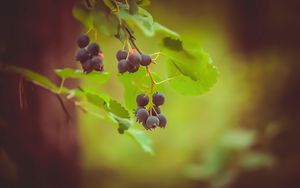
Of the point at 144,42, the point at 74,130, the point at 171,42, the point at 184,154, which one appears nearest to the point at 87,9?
the point at 171,42

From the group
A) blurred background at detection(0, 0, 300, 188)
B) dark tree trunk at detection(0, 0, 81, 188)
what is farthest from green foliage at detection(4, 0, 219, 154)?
blurred background at detection(0, 0, 300, 188)

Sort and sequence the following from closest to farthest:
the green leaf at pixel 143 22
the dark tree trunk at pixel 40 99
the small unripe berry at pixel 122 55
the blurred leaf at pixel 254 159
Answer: the green leaf at pixel 143 22, the small unripe berry at pixel 122 55, the dark tree trunk at pixel 40 99, the blurred leaf at pixel 254 159

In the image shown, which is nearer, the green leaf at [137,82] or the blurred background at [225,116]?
the green leaf at [137,82]

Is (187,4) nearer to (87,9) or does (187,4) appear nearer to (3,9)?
(3,9)

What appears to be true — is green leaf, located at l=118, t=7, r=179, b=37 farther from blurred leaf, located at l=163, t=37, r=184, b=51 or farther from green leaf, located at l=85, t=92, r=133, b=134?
green leaf, located at l=85, t=92, r=133, b=134

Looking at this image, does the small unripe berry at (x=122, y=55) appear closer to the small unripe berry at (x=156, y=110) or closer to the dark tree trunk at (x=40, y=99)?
the small unripe berry at (x=156, y=110)

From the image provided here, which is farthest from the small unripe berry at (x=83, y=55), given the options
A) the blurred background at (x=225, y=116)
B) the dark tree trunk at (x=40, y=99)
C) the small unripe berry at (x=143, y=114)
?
the blurred background at (x=225, y=116)

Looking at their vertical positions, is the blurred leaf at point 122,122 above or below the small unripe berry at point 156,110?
below
